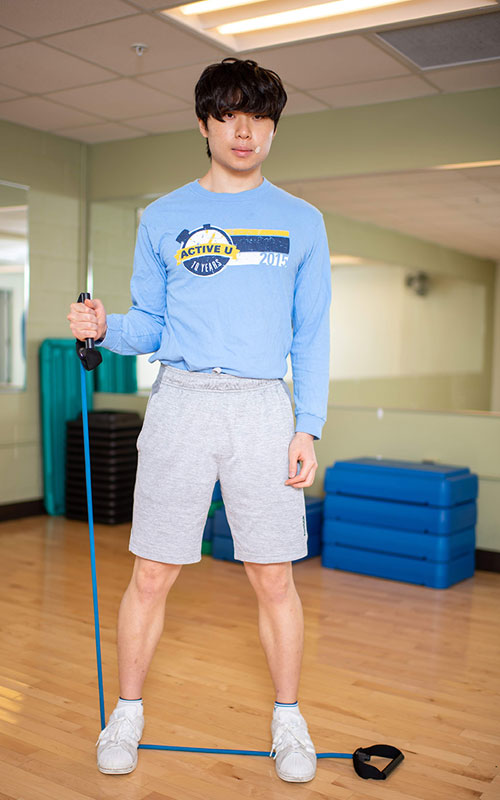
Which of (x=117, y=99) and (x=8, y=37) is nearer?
(x=8, y=37)

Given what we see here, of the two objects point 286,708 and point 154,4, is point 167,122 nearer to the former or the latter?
point 154,4

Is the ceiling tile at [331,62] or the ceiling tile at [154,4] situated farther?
the ceiling tile at [331,62]

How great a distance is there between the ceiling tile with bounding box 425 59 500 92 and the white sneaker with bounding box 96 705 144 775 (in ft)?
10.3

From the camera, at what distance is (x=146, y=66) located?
391cm

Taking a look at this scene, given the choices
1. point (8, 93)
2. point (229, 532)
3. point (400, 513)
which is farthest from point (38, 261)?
point (400, 513)

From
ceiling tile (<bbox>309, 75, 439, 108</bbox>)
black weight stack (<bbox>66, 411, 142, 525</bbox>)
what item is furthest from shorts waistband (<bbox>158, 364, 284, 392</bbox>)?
black weight stack (<bbox>66, 411, 142, 525</bbox>)

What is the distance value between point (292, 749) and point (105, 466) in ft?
10.6

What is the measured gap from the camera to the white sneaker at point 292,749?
75.3 inches

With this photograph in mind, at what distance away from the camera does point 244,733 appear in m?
2.19

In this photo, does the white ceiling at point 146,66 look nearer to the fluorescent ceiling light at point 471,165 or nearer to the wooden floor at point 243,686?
the fluorescent ceiling light at point 471,165

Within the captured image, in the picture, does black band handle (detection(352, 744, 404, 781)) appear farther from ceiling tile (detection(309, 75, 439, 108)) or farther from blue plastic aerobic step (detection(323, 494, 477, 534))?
ceiling tile (detection(309, 75, 439, 108))

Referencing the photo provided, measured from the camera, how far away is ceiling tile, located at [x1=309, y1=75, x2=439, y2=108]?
3.98m

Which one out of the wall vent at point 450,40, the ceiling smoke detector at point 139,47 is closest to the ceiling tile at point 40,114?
the ceiling smoke detector at point 139,47

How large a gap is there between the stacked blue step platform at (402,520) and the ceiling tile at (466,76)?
1.89 meters
